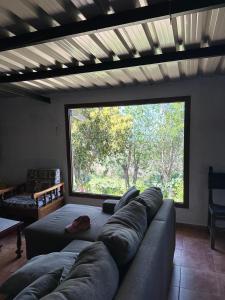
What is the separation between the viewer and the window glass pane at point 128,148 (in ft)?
12.5

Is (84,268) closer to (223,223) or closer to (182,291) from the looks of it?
(182,291)

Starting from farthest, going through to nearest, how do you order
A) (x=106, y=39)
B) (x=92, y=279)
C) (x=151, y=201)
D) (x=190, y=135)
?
(x=190, y=135) → (x=151, y=201) → (x=106, y=39) → (x=92, y=279)

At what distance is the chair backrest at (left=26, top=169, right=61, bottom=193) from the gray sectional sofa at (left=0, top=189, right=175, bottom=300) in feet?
4.11

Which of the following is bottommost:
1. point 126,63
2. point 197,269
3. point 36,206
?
point 197,269

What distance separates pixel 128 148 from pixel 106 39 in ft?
7.37

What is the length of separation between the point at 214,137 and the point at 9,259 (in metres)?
3.26

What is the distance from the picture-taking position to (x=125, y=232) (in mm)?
1551

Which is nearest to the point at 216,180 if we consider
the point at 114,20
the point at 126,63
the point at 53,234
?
the point at 126,63

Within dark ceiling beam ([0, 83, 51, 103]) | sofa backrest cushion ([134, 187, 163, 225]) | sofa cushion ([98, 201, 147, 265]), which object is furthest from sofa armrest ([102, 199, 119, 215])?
dark ceiling beam ([0, 83, 51, 103])

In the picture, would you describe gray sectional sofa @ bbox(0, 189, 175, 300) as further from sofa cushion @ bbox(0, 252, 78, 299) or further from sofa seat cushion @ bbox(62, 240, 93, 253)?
sofa cushion @ bbox(0, 252, 78, 299)

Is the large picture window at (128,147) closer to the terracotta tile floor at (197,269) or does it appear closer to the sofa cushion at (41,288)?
the terracotta tile floor at (197,269)

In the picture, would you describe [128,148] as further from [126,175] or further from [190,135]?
[190,135]

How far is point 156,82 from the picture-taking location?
3.64 meters

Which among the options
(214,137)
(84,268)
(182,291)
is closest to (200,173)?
(214,137)
